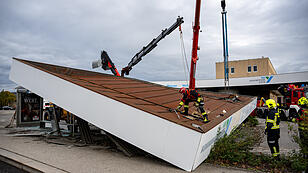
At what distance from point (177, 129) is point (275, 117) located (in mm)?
2636

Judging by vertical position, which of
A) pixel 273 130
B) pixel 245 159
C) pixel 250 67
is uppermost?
pixel 250 67

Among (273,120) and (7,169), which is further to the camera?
(273,120)

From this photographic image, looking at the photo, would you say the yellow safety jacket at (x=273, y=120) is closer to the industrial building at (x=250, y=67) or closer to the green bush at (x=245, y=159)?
the green bush at (x=245, y=159)

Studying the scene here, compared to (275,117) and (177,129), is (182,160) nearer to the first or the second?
(177,129)

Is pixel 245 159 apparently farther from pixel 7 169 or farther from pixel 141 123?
pixel 7 169

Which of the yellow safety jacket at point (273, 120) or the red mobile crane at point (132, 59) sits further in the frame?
the red mobile crane at point (132, 59)

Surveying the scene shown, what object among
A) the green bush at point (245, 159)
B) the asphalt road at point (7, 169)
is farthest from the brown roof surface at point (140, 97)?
the asphalt road at point (7, 169)

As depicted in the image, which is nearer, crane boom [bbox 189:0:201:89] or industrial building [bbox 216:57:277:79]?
crane boom [bbox 189:0:201:89]

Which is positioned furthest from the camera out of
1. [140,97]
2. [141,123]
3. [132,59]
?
[132,59]

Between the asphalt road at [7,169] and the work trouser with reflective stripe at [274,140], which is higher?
the work trouser with reflective stripe at [274,140]

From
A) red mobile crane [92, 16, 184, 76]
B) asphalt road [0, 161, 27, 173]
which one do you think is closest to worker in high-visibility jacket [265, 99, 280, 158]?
asphalt road [0, 161, 27, 173]

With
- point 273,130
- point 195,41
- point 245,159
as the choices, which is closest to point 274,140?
point 273,130

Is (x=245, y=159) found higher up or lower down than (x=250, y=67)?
lower down

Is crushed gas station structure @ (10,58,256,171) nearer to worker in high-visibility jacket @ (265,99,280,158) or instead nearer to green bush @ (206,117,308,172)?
green bush @ (206,117,308,172)
